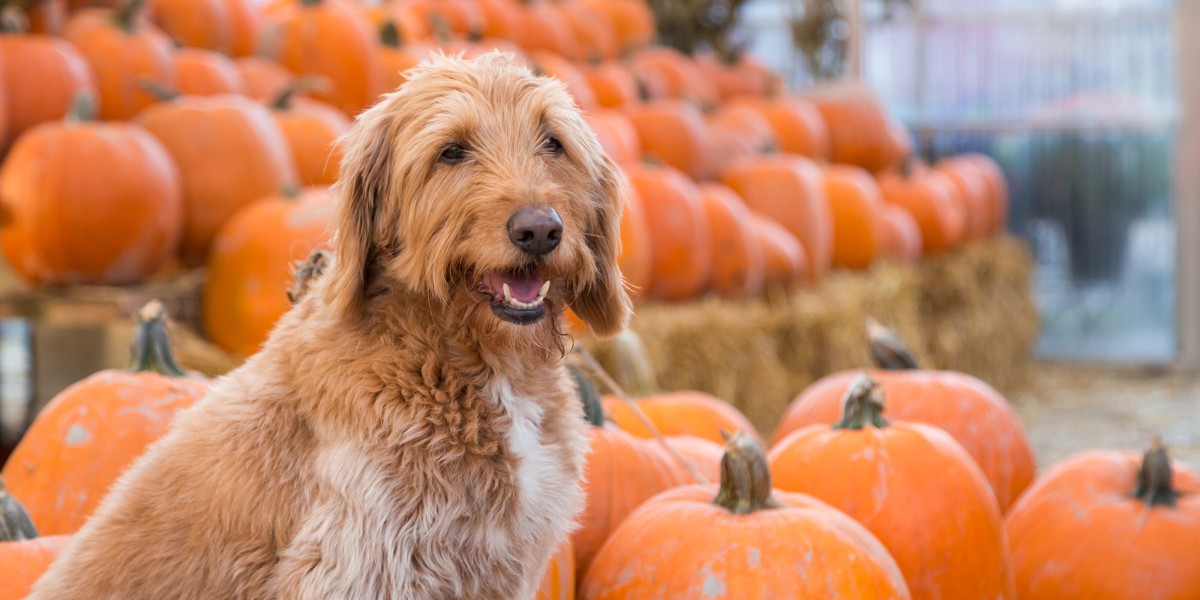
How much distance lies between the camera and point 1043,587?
312 centimetres

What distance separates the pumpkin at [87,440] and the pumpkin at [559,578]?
964 mm

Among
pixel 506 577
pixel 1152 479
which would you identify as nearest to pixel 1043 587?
pixel 1152 479

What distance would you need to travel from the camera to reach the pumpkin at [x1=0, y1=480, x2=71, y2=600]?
2287 millimetres

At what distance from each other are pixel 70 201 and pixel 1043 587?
361 cm

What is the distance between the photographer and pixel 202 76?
18.5 feet

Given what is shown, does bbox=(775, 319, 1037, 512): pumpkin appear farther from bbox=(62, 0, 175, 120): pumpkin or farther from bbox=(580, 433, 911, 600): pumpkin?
bbox=(62, 0, 175, 120): pumpkin

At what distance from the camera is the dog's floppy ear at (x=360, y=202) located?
73.8 inches

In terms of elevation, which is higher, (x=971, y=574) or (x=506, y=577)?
(x=506, y=577)

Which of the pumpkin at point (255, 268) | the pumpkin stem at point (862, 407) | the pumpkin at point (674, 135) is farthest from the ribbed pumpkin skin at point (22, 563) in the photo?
the pumpkin at point (674, 135)

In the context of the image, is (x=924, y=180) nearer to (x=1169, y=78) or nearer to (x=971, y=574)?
(x=1169, y=78)

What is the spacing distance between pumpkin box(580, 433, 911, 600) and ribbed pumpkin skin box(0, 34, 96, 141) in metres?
3.56

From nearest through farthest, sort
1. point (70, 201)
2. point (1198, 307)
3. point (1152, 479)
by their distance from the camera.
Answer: point (1152, 479) → point (70, 201) → point (1198, 307)

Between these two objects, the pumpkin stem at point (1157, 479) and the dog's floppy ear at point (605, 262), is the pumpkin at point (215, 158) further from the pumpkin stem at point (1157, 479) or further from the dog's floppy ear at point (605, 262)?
the pumpkin stem at point (1157, 479)

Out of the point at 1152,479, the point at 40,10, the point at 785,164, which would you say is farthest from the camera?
the point at 785,164
